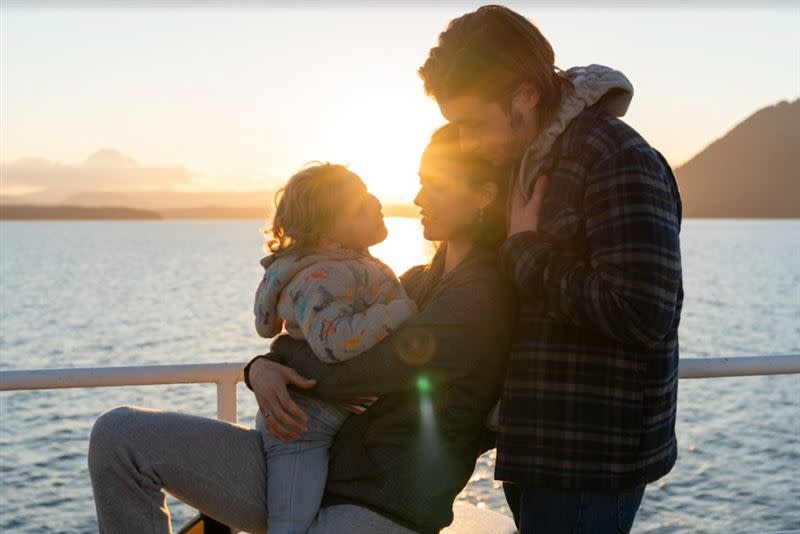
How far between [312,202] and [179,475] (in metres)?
0.64

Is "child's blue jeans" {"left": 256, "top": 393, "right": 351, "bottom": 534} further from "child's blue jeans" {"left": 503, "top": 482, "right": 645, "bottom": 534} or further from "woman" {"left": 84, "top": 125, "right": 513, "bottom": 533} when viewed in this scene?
"child's blue jeans" {"left": 503, "top": 482, "right": 645, "bottom": 534}

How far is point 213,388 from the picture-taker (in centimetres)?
2489

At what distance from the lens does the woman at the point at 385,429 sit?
6.52ft

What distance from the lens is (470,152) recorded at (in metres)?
2.01

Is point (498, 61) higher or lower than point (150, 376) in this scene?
higher

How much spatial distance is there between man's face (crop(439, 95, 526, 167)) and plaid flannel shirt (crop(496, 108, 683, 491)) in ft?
0.32

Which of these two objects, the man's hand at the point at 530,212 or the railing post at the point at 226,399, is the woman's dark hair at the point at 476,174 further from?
the railing post at the point at 226,399

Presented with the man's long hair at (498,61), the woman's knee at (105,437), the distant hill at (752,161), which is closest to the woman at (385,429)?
the woman's knee at (105,437)

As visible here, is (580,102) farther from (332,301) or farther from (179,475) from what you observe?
(179,475)

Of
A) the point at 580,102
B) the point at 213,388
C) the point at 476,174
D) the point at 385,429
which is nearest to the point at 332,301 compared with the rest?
the point at 385,429

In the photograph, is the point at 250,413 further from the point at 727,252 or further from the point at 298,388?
the point at 727,252

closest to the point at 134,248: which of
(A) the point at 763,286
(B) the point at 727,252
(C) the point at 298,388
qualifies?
(B) the point at 727,252

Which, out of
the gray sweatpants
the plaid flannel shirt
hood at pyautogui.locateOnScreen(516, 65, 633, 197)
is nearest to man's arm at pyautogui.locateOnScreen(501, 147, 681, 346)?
the plaid flannel shirt

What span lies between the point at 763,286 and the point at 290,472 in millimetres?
55754
